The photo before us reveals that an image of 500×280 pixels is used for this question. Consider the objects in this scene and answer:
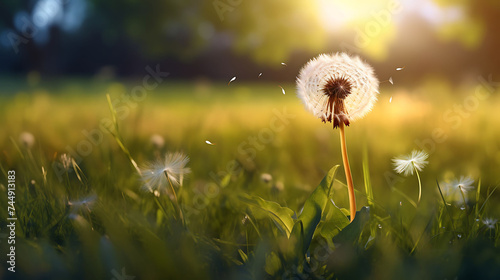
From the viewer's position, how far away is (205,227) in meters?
1.55

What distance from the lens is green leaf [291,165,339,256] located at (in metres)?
1.14

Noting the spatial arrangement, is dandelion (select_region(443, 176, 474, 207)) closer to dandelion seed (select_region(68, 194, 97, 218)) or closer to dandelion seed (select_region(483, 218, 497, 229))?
dandelion seed (select_region(483, 218, 497, 229))

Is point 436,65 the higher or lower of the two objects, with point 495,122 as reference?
higher

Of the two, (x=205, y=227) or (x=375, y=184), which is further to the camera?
(x=375, y=184)

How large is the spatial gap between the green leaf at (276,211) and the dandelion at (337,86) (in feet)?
0.89

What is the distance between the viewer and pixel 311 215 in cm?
119

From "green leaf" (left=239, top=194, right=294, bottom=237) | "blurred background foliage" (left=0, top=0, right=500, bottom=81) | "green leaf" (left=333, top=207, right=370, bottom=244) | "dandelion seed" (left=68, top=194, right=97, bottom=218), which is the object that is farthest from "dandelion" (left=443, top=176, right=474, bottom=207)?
"blurred background foliage" (left=0, top=0, right=500, bottom=81)

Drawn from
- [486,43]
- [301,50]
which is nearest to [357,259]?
[486,43]

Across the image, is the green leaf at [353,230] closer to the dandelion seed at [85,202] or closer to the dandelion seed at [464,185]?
the dandelion seed at [464,185]

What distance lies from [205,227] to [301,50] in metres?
24.5

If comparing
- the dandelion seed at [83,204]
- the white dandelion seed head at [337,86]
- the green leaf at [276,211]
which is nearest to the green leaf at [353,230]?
the green leaf at [276,211]

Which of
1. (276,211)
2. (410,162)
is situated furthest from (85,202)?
(410,162)

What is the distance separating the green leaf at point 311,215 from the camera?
1145mm

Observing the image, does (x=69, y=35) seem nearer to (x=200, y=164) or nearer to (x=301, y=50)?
(x=301, y=50)
